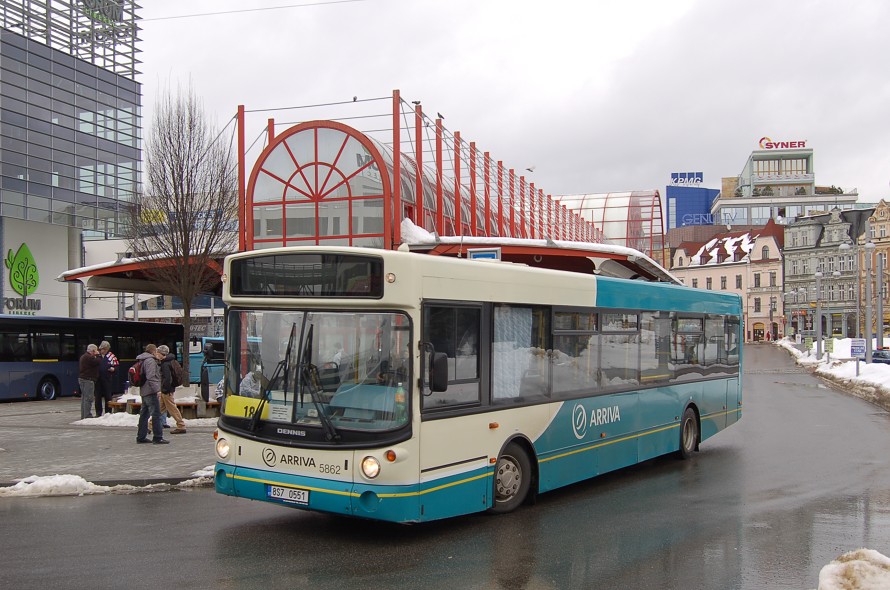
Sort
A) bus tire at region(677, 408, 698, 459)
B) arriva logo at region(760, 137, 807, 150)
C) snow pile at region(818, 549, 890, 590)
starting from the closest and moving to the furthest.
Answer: snow pile at region(818, 549, 890, 590)
bus tire at region(677, 408, 698, 459)
arriva logo at region(760, 137, 807, 150)

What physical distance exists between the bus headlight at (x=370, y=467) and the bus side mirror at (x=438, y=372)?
0.80 metres

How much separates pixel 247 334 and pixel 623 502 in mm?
4663

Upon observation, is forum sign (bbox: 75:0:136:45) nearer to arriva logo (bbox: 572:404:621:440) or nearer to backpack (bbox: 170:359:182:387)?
backpack (bbox: 170:359:182:387)

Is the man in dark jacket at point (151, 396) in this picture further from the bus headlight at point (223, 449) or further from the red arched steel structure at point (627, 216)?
the red arched steel structure at point (627, 216)

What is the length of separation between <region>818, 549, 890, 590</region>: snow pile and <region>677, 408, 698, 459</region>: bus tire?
6.93 metres

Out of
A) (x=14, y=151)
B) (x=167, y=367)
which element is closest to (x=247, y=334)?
(x=167, y=367)

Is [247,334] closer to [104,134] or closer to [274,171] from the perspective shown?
[274,171]

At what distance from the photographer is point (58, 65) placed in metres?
48.3

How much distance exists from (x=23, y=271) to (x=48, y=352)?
22777 mm

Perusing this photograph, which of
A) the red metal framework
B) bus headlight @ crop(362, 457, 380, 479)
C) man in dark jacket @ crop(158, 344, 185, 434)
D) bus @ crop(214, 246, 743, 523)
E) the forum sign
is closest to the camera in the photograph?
bus headlight @ crop(362, 457, 380, 479)

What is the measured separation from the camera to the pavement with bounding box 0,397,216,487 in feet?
36.8

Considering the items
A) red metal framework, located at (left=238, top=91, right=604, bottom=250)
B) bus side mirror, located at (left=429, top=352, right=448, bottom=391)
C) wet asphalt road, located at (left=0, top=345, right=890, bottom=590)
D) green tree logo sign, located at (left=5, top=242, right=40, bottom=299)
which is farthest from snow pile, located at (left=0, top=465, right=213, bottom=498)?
green tree logo sign, located at (left=5, top=242, right=40, bottom=299)

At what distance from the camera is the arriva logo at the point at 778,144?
13950 cm

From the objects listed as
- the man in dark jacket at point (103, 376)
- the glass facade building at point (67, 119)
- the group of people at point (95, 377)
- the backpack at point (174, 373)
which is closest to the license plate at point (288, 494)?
the backpack at point (174, 373)
